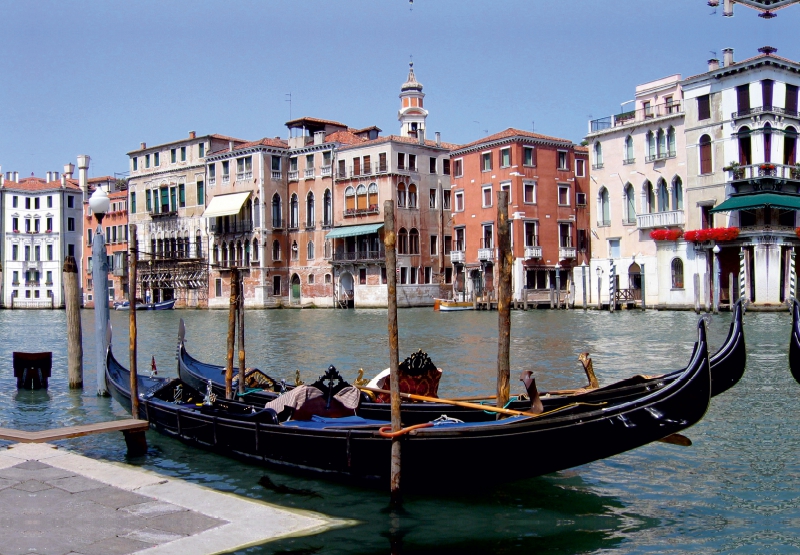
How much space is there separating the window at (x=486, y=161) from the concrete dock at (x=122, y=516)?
31.6 meters

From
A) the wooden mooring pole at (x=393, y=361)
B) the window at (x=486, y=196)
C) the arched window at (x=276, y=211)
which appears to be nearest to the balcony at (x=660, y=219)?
the window at (x=486, y=196)

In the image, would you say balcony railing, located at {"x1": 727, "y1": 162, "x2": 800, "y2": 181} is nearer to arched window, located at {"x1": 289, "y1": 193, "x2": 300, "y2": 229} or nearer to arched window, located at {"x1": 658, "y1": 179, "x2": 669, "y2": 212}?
arched window, located at {"x1": 658, "y1": 179, "x2": 669, "y2": 212}

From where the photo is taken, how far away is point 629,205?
106ft

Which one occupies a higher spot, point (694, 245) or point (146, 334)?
point (694, 245)

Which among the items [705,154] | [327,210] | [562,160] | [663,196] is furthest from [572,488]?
[327,210]

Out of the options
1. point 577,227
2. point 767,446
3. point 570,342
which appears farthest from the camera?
point 577,227

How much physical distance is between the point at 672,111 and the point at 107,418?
86.2 ft

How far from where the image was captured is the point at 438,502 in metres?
6.12

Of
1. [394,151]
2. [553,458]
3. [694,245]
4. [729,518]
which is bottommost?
[729,518]

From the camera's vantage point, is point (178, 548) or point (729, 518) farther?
point (729, 518)

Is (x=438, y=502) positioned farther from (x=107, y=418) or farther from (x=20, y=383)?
(x=20, y=383)

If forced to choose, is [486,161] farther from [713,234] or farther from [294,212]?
[713,234]

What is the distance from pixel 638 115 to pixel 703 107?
311 centimetres

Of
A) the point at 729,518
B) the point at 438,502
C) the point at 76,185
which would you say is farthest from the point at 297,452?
the point at 76,185
